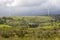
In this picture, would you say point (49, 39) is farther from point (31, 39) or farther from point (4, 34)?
point (4, 34)

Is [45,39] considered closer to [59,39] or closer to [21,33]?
[59,39]

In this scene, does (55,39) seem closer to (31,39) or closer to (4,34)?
(31,39)

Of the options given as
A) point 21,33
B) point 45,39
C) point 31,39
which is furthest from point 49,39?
point 21,33

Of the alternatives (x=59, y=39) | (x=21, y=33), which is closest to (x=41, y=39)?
(x=59, y=39)

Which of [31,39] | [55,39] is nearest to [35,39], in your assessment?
[31,39]

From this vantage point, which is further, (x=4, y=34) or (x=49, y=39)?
(x=4, y=34)

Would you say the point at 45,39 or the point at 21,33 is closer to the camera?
the point at 45,39

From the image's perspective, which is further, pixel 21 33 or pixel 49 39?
pixel 21 33
